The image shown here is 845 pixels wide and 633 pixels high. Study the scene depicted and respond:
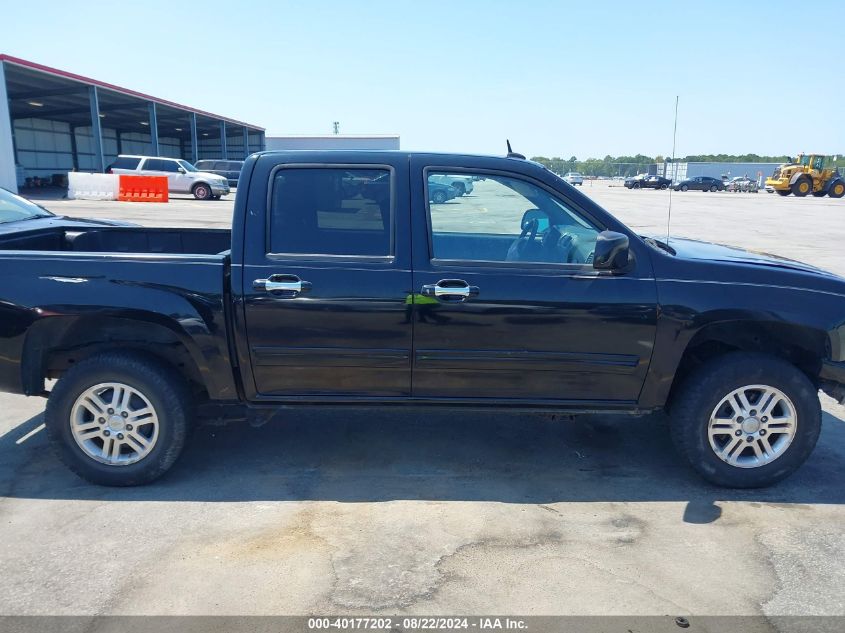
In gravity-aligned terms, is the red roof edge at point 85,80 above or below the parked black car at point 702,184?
above

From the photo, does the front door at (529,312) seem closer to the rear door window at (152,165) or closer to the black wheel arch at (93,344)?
the black wheel arch at (93,344)

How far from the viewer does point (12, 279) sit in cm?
353

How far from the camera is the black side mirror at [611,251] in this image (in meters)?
3.33

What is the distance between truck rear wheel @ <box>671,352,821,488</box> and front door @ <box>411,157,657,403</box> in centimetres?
35

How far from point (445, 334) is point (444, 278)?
31 centimetres

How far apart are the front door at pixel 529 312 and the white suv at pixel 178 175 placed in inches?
1028

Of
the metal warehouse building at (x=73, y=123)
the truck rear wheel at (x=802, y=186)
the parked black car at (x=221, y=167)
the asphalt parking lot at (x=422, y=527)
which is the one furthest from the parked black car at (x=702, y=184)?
the asphalt parking lot at (x=422, y=527)

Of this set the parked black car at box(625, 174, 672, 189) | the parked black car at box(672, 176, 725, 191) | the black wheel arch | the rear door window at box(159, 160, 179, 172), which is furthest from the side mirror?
the parked black car at box(672, 176, 725, 191)

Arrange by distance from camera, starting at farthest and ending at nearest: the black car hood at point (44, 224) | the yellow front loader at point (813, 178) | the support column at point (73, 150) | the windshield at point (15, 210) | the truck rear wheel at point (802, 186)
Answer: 1. the truck rear wheel at point (802, 186)
2. the yellow front loader at point (813, 178)
3. the support column at point (73, 150)
4. the windshield at point (15, 210)
5. the black car hood at point (44, 224)

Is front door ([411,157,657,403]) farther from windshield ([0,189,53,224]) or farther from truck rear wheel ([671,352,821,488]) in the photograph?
windshield ([0,189,53,224])

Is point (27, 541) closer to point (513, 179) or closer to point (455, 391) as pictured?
point (455, 391)

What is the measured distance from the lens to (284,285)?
3482mm

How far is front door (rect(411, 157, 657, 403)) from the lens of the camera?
3506mm

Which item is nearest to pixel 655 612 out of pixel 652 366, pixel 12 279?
pixel 652 366
